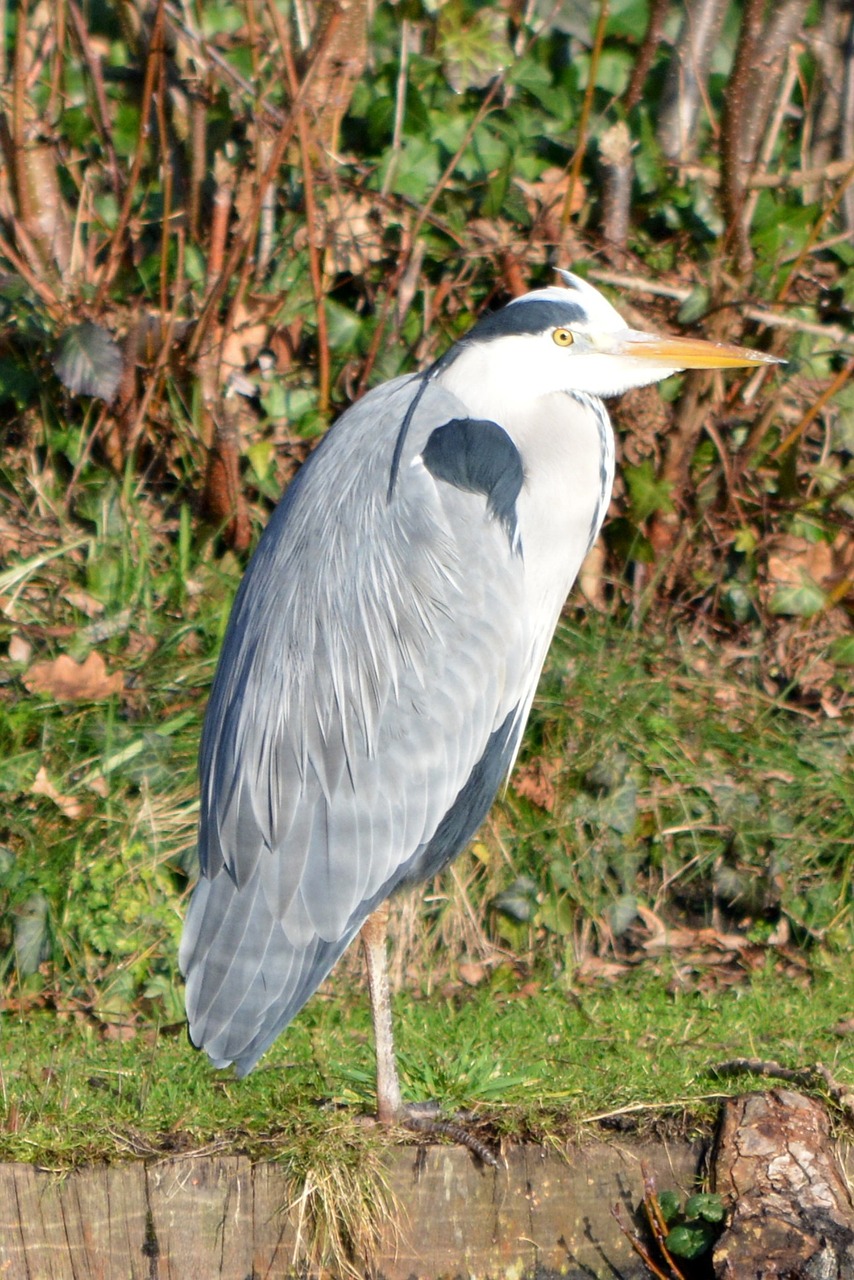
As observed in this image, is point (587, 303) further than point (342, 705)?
Yes

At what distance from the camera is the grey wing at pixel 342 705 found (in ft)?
9.57

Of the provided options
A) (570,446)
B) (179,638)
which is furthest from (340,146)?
(570,446)

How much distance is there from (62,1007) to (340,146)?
3091 mm

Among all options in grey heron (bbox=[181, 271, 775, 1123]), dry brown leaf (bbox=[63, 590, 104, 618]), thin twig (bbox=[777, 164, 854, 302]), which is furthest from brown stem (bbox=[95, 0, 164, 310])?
thin twig (bbox=[777, 164, 854, 302])

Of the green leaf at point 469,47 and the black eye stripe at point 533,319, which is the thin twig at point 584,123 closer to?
the green leaf at point 469,47

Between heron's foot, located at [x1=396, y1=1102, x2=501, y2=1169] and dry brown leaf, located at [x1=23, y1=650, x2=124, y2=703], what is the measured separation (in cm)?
201

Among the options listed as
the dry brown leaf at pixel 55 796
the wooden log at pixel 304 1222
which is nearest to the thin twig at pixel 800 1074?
the wooden log at pixel 304 1222

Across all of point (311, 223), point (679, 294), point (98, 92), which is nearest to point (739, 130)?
point (679, 294)

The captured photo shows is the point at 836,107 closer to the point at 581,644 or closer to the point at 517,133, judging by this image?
the point at 517,133

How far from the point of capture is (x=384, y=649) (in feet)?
10.0

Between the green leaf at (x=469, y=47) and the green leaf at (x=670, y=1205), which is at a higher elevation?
the green leaf at (x=469, y=47)

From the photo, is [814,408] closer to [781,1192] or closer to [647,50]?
[647,50]

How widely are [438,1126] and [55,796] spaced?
1934mm

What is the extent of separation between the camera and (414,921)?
14.0 ft
